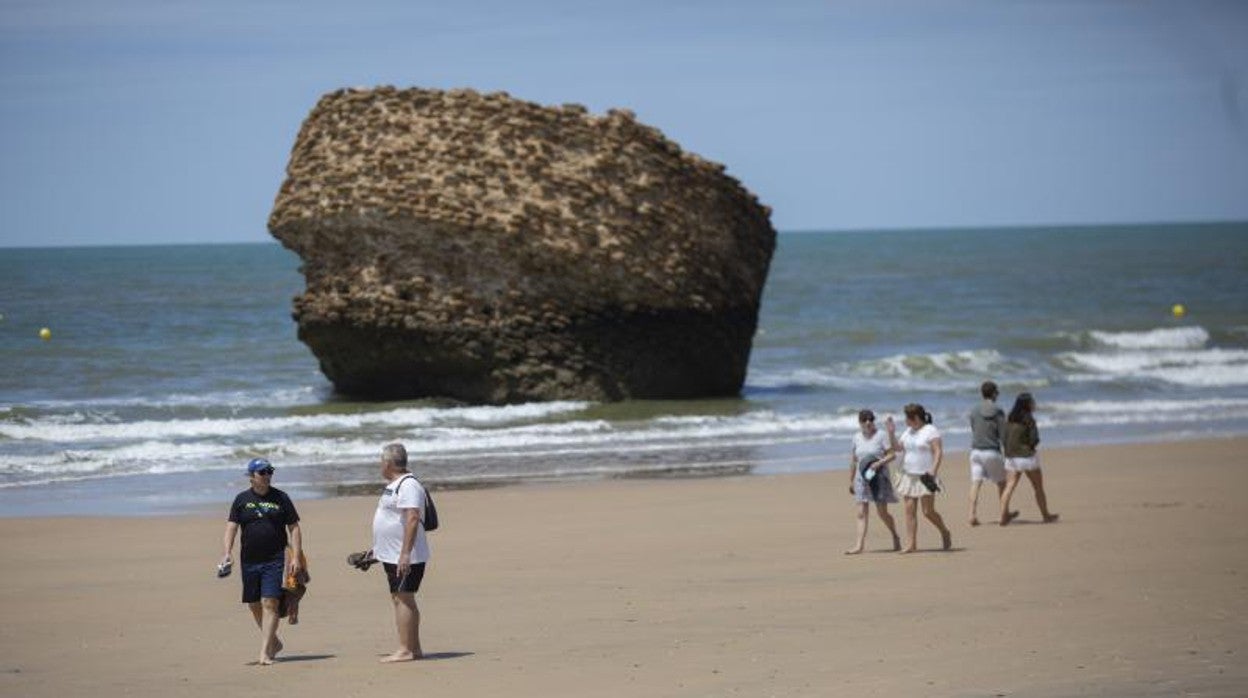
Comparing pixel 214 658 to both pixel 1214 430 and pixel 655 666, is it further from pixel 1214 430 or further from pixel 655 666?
pixel 1214 430

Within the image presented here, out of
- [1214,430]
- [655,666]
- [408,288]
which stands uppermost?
[408,288]

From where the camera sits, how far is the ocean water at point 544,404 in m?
22.8

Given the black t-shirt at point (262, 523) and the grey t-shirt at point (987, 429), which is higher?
the grey t-shirt at point (987, 429)

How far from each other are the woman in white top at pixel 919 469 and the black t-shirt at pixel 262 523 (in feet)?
19.9

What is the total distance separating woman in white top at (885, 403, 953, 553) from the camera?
15.2 meters

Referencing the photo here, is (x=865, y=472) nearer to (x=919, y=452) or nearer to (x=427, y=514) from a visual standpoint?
(x=919, y=452)

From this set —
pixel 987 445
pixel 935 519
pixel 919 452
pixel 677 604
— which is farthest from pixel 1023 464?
pixel 677 604

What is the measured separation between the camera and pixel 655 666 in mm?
10609

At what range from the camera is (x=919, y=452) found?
15.4 m

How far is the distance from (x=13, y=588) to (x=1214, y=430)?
18351mm

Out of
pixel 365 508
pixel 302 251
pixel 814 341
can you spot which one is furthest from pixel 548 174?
pixel 814 341

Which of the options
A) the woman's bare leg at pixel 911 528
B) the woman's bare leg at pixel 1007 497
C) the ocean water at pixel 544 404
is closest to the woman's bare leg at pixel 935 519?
the woman's bare leg at pixel 911 528

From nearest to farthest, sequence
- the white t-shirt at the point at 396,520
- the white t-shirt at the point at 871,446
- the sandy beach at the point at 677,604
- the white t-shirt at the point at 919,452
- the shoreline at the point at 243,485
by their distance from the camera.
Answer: the sandy beach at the point at 677,604 → the white t-shirt at the point at 396,520 → the white t-shirt at the point at 871,446 → the white t-shirt at the point at 919,452 → the shoreline at the point at 243,485

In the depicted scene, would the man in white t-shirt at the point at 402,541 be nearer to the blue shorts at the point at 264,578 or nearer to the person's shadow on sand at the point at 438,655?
the person's shadow on sand at the point at 438,655
